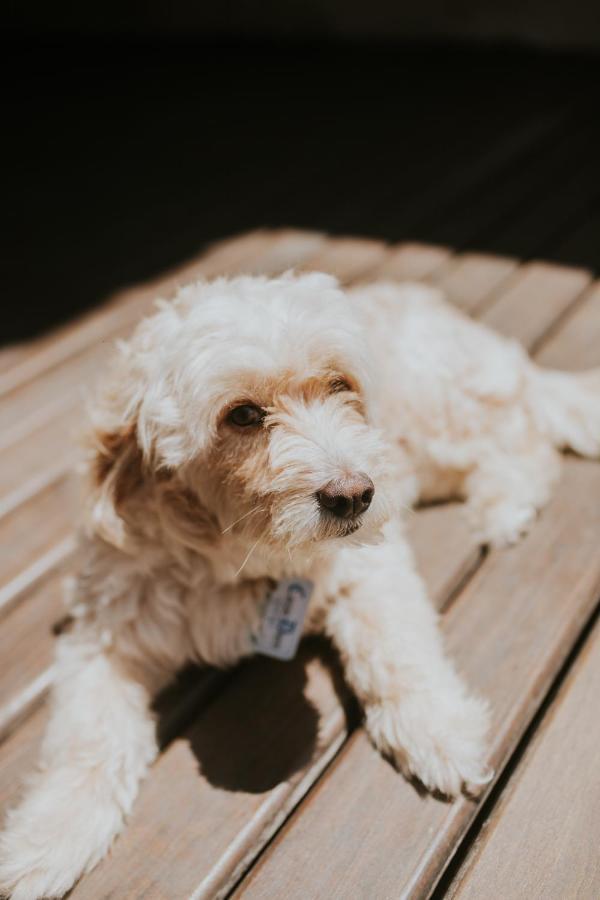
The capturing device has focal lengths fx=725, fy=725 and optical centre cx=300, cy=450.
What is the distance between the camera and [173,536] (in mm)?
1695

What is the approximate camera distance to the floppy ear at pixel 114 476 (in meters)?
1.65

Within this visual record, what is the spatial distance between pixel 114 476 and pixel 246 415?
0.34 metres

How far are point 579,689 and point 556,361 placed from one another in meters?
1.38

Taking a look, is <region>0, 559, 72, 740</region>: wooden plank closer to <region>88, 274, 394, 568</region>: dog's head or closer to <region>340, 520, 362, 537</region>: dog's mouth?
<region>88, 274, 394, 568</region>: dog's head

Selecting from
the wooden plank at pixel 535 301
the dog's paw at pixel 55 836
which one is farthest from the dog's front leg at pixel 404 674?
the wooden plank at pixel 535 301

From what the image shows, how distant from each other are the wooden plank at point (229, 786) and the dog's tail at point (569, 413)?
112cm

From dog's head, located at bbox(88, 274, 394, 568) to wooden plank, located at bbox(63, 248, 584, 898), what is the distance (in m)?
0.47

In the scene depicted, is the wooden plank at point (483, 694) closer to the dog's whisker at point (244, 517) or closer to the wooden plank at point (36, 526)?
the dog's whisker at point (244, 517)

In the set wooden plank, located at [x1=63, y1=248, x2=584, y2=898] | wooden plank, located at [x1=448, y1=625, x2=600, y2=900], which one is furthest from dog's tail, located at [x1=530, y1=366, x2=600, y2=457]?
wooden plank, located at [x1=63, y1=248, x2=584, y2=898]

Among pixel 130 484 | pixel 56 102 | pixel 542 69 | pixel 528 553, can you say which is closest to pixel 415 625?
pixel 528 553

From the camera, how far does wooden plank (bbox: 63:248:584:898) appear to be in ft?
4.96

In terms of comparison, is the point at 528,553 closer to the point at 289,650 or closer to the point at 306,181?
the point at 289,650

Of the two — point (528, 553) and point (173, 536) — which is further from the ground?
point (173, 536)

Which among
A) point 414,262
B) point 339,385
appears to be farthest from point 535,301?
point 339,385
